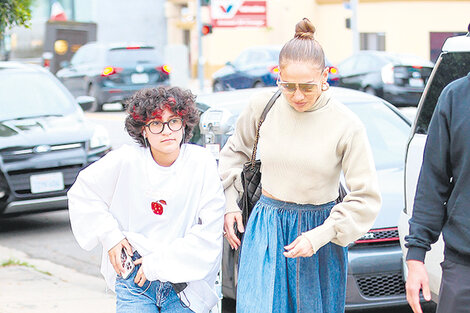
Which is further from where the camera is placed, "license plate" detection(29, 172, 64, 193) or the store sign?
the store sign

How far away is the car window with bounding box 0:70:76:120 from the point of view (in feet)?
29.6

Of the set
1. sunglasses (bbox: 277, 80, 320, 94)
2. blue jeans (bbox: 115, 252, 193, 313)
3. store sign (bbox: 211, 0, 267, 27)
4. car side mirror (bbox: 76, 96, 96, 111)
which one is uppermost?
store sign (bbox: 211, 0, 267, 27)

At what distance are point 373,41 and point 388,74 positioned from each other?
16.1 metres

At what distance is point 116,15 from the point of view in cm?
4306

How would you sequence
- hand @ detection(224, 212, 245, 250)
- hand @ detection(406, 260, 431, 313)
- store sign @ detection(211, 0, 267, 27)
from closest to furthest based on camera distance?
hand @ detection(406, 260, 431, 313) → hand @ detection(224, 212, 245, 250) → store sign @ detection(211, 0, 267, 27)

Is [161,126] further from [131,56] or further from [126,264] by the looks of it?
[131,56]

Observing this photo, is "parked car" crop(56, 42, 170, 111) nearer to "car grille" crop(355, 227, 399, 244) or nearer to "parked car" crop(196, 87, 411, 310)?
"parked car" crop(196, 87, 411, 310)

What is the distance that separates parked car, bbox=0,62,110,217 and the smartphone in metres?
4.80

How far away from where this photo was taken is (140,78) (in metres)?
20.9

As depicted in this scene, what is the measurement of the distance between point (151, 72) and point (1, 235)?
1269 centimetres

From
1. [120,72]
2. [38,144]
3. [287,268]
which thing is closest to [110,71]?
[120,72]

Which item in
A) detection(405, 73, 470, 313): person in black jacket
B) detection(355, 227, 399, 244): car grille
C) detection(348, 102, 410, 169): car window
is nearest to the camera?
detection(405, 73, 470, 313): person in black jacket

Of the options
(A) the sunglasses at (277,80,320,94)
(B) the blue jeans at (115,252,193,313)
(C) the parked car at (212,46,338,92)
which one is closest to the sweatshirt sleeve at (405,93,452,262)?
(A) the sunglasses at (277,80,320,94)

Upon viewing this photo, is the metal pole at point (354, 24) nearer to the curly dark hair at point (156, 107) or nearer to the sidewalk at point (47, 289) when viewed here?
the sidewalk at point (47, 289)
